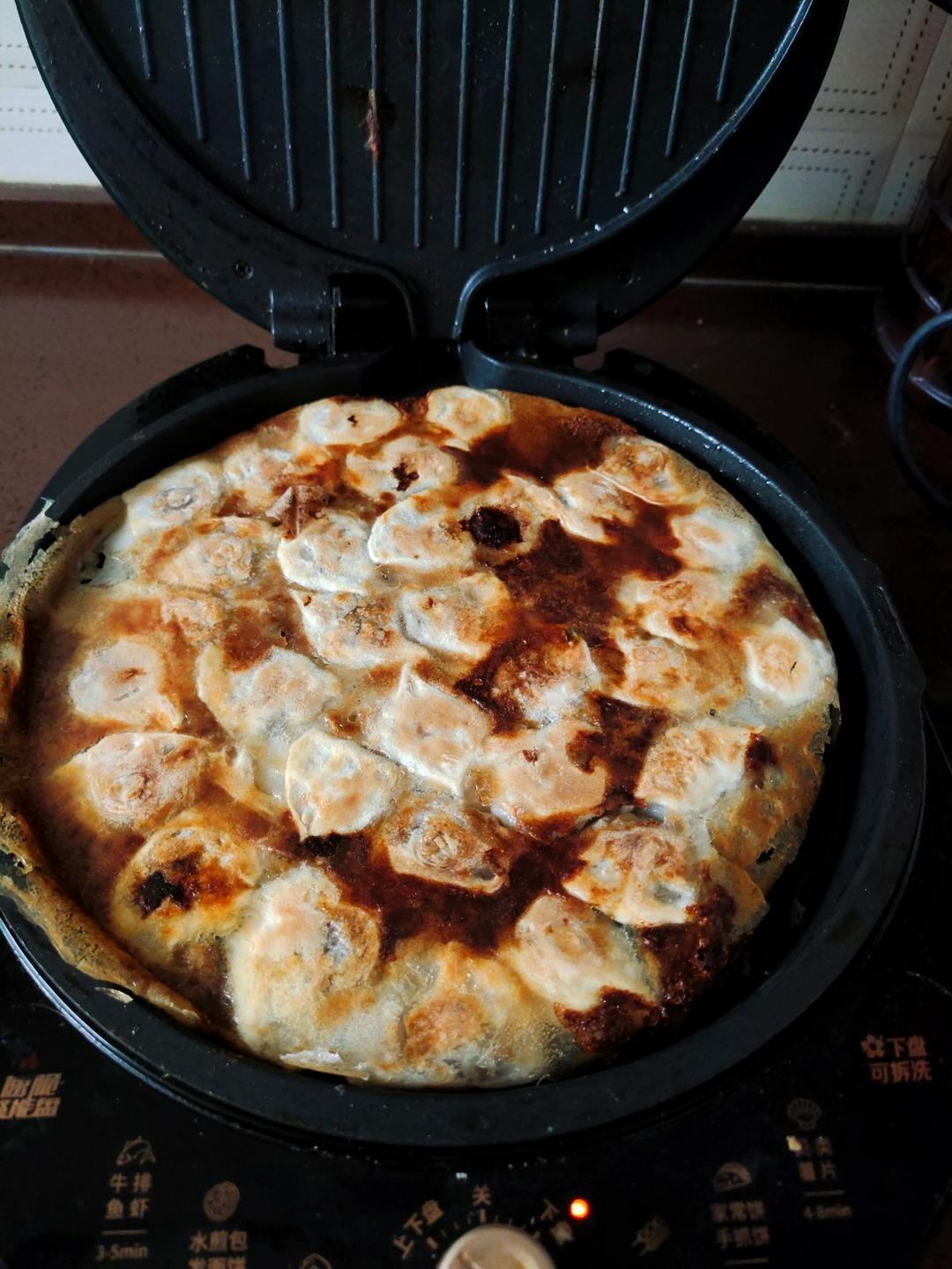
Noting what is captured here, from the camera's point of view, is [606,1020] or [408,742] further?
[408,742]

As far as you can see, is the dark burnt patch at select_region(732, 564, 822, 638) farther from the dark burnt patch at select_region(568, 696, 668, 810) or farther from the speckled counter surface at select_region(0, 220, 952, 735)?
the speckled counter surface at select_region(0, 220, 952, 735)

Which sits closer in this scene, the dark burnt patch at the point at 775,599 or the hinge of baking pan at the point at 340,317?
the dark burnt patch at the point at 775,599

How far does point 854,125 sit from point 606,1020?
5.33 ft

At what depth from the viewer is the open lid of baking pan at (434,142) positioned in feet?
3.88

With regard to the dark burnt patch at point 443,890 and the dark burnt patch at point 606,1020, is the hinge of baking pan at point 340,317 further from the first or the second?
the dark burnt patch at point 606,1020

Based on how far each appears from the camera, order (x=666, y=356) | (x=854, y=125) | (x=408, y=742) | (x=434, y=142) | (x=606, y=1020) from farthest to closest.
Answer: (x=666, y=356), (x=854, y=125), (x=434, y=142), (x=408, y=742), (x=606, y=1020)

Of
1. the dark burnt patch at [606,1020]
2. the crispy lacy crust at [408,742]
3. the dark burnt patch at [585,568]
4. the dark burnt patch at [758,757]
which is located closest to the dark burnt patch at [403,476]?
the crispy lacy crust at [408,742]

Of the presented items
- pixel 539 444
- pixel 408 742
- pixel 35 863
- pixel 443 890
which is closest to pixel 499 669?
pixel 408 742

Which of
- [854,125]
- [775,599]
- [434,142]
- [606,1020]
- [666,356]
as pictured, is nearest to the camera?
[606,1020]

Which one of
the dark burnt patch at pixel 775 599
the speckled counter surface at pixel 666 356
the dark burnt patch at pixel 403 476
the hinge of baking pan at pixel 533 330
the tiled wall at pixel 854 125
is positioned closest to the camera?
the dark burnt patch at pixel 775 599

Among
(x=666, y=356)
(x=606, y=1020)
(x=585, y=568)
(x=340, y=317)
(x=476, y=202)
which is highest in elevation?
(x=476, y=202)

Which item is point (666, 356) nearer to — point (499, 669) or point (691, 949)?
point (499, 669)

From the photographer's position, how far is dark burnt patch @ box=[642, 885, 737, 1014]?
92 centimetres

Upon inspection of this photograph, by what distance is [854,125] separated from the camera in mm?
1798
